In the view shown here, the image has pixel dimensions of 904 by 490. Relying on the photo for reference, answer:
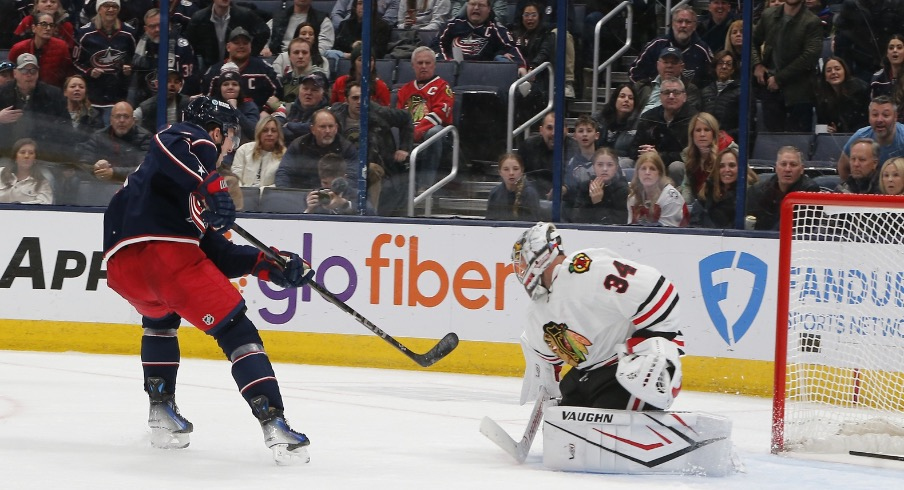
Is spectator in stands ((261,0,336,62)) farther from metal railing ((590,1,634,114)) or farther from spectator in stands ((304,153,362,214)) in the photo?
metal railing ((590,1,634,114))

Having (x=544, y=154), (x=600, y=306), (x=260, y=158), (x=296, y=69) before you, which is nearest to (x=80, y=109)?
(x=260, y=158)

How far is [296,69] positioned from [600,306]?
12.6 ft

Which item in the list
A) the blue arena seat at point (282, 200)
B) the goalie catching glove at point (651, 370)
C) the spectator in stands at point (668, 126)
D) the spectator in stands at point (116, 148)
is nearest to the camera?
the goalie catching glove at point (651, 370)

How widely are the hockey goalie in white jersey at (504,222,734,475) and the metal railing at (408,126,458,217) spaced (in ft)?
9.28

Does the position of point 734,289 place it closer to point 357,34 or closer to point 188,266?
point 357,34

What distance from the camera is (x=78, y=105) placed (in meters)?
7.38

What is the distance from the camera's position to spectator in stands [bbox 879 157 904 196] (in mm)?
5723

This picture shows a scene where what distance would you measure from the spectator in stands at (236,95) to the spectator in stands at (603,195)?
1825 millimetres

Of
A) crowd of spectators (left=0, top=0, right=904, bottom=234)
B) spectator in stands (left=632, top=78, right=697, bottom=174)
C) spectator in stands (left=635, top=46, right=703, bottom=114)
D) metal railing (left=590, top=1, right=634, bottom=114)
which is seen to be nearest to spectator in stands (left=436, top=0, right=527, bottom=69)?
crowd of spectators (left=0, top=0, right=904, bottom=234)

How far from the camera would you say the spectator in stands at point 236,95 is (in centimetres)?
707

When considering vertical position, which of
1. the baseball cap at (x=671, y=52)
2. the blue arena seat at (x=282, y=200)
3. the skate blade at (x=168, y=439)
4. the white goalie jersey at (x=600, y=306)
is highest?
the baseball cap at (x=671, y=52)

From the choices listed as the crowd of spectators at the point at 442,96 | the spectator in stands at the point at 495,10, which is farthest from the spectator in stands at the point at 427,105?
the spectator in stands at the point at 495,10

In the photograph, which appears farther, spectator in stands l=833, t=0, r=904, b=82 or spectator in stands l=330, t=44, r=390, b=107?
spectator in stands l=330, t=44, r=390, b=107

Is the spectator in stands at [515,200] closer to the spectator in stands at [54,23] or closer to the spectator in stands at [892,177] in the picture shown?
the spectator in stands at [892,177]
